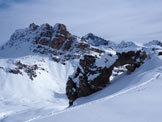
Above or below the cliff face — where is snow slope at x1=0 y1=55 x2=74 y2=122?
below

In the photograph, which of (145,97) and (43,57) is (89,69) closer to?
(145,97)

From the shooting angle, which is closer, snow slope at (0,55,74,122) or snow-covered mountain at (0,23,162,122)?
snow-covered mountain at (0,23,162,122)

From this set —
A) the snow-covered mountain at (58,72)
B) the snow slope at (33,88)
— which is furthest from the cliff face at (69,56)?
the snow slope at (33,88)

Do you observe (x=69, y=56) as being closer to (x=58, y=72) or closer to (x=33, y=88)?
(x=58, y=72)

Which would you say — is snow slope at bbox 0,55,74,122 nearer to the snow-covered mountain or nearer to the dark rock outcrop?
the snow-covered mountain

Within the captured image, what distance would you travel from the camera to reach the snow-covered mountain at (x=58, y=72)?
2290 cm

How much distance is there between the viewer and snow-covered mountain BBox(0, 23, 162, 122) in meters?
22.9

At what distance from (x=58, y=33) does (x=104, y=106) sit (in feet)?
332

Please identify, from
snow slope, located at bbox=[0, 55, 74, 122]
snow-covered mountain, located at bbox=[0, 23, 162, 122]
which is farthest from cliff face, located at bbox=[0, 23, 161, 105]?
snow slope, located at bbox=[0, 55, 74, 122]

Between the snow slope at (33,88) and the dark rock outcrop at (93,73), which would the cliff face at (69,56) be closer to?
the dark rock outcrop at (93,73)

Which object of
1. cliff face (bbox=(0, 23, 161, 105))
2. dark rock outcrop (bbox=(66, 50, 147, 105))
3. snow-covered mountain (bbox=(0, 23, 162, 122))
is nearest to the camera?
snow-covered mountain (bbox=(0, 23, 162, 122))

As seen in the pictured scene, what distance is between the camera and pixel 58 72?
8562 centimetres

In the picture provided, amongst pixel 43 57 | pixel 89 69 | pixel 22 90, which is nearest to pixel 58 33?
pixel 43 57

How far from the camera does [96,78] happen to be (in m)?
24.4
